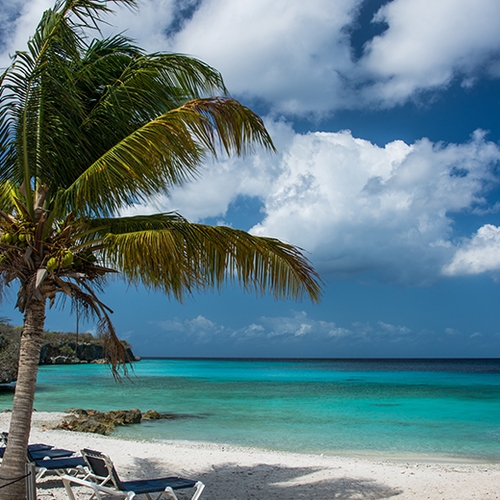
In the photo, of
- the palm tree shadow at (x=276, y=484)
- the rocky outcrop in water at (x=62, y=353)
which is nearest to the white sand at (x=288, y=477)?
the palm tree shadow at (x=276, y=484)

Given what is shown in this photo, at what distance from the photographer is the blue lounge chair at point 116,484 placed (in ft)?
16.6

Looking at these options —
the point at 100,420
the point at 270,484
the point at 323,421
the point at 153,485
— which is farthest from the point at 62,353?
the point at 153,485

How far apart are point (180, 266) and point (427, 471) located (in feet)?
Result: 20.3

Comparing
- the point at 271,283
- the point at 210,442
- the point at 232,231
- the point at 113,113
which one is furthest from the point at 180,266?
the point at 210,442

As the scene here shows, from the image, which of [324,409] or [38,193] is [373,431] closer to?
[324,409]

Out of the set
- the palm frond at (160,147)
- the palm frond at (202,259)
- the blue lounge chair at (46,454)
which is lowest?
the blue lounge chair at (46,454)

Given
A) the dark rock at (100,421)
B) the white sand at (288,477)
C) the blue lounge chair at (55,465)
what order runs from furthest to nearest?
the dark rock at (100,421)
the white sand at (288,477)
the blue lounge chair at (55,465)

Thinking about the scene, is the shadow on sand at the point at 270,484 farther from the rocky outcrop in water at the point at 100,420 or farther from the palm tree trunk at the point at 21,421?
the rocky outcrop in water at the point at 100,420

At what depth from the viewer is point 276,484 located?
7715 mm

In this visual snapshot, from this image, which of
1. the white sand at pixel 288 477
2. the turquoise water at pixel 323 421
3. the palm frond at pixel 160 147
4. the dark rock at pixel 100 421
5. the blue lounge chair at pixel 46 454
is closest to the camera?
the palm frond at pixel 160 147

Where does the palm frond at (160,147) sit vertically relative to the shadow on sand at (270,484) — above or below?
above

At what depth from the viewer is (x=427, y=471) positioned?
8.84 meters

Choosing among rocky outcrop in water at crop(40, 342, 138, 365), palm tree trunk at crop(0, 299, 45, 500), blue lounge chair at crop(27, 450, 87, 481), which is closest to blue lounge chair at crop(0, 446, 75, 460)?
blue lounge chair at crop(27, 450, 87, 481)

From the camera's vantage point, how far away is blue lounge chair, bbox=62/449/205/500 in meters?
5.07
